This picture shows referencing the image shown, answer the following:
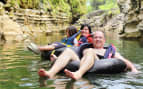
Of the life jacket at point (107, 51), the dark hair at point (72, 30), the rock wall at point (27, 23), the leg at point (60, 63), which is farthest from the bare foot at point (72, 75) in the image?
the rock wall at point (27, 23)

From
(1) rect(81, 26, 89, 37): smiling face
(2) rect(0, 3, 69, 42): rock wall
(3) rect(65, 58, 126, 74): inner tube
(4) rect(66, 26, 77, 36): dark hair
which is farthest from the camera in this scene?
(2) rect(0, 3, 69, 42): rock wall

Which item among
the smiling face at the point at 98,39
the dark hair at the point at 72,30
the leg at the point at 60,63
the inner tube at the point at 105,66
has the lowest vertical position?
the inner tube at the point at 105,66

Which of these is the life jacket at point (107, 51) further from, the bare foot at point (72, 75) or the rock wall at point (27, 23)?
the rock wall at point (27, 23)

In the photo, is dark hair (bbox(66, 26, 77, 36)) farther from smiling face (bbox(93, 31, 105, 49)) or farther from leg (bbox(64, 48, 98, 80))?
leg (bbox(64, 48, 98, 80))

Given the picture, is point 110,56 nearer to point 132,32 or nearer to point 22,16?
point 132,32

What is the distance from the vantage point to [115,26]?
28297 millimetres

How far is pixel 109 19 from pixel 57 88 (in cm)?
3064

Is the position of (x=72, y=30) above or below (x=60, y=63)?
above

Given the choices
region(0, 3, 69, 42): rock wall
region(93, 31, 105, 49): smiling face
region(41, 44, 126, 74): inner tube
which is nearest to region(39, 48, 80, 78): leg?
region(41, 44, 126, 74): inner tube

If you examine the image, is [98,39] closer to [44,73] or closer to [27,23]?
[44,73]

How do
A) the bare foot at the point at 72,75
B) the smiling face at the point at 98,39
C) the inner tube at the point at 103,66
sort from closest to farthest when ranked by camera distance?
the bare foot at the point at 72,75
the inner tube at the point at 103,66
the smiling face at the point at 98,39

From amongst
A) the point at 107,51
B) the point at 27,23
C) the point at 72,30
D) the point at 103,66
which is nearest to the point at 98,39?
the point at 107,51

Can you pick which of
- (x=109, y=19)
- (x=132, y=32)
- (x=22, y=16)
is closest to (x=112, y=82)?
(x=132, y=32)

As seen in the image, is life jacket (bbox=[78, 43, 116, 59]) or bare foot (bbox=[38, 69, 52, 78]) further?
life jacket (bbox=[78, 43, 116, 59])
